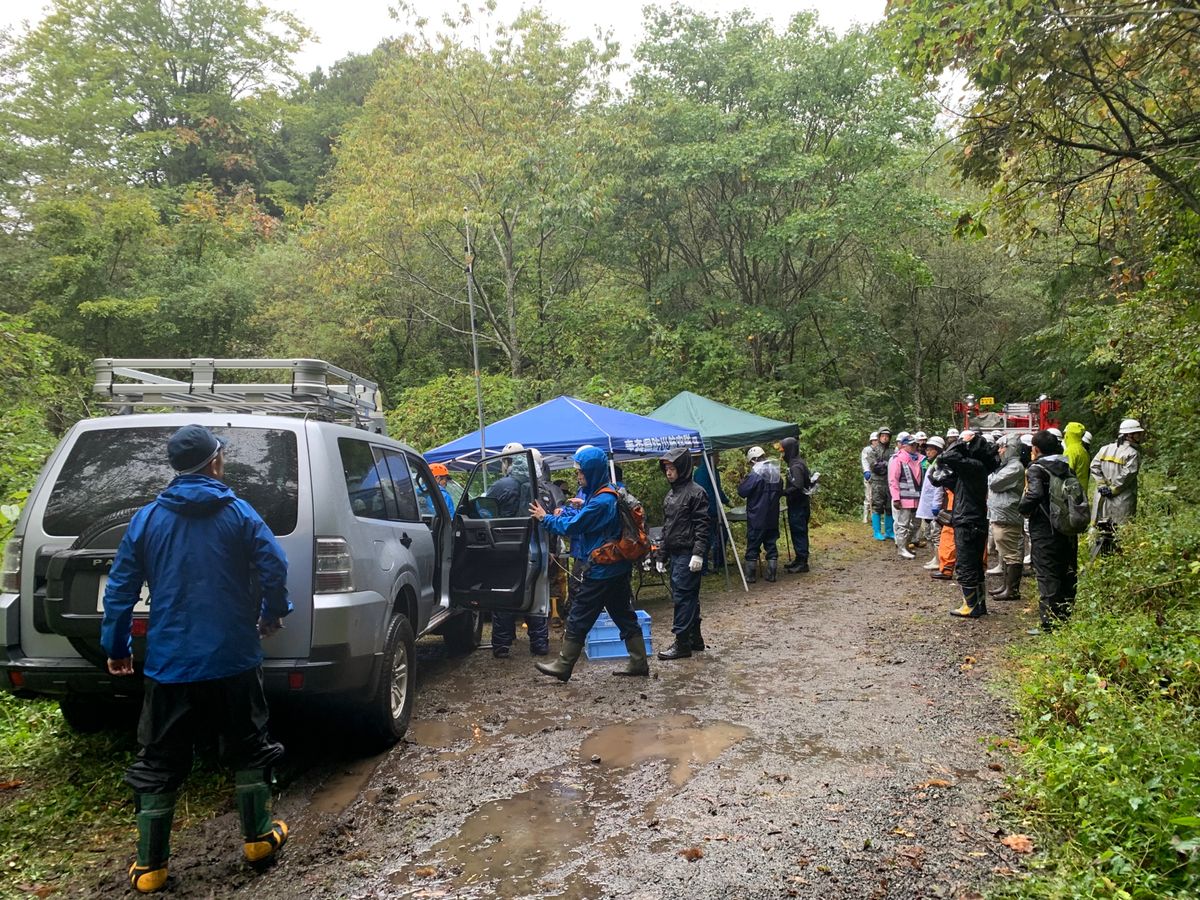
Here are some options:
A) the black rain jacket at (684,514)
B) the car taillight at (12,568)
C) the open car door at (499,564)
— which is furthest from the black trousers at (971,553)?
the car taillight at (12,568)

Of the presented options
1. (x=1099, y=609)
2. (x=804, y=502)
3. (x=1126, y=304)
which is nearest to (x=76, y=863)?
(x=1099, y=609)

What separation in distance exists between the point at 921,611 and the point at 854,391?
658 inches

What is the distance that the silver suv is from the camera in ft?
13.6

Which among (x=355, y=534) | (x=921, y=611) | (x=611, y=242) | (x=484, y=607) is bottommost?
(x=921, y=611)

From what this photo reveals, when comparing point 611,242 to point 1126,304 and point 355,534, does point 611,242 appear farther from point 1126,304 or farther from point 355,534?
point 355,534

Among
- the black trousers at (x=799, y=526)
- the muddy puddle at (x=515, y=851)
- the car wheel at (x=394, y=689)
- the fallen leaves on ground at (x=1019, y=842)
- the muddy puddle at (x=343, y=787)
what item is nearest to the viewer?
the muddy puddle at (x=515, y=851)

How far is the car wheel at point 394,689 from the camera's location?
15.5 feet

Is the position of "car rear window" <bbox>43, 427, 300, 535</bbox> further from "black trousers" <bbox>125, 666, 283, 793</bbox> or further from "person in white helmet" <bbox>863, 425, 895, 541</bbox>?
"person in white helmet" <bbox>863, 425, 895, 541</bbox>

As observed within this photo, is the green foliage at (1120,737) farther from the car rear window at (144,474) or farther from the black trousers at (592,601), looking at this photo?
the car rear window at (144,474)

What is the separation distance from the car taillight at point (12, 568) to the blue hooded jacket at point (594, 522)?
3.30 metres

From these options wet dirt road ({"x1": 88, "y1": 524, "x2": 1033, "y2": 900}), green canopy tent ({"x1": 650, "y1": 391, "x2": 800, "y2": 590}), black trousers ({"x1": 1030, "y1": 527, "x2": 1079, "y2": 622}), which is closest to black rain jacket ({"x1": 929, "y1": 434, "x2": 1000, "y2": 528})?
black trousers ({"x1": 1030, "y1": 527, "x2": 1079, "y2": 622})

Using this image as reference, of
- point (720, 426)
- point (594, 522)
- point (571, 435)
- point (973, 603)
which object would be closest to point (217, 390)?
point (594, 522)

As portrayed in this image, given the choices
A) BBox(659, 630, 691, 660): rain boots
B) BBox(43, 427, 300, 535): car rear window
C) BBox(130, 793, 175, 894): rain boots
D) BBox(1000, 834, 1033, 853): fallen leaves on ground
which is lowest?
BBox(659, 630, 691, 660): rain boots

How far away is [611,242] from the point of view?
66.7 ft
